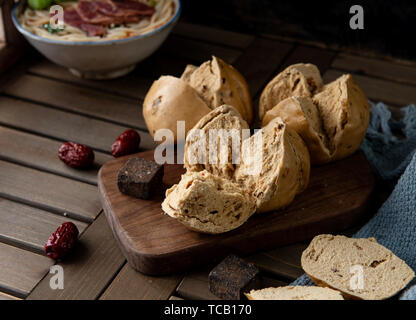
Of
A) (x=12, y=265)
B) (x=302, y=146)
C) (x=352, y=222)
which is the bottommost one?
(x=352, y=222)

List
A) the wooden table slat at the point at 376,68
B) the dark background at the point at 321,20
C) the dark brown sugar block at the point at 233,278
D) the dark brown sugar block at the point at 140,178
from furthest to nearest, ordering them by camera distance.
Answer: the dark background at the point at 321,20 < the wooden table slat at the point at 376,68 < the dark brown sugar block at the point at 140,178 < the dark brown sugar block at the point at 233,278

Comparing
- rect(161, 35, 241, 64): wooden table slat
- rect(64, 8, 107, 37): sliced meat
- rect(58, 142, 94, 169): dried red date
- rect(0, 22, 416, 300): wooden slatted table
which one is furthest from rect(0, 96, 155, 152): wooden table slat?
rect(161, 35, 241, 64): wooden table slat

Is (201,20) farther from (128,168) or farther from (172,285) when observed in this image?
(172,285)

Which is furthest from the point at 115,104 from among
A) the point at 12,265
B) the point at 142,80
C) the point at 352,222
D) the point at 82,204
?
the point at 352,222

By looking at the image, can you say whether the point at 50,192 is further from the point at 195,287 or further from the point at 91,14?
the point at 91,14

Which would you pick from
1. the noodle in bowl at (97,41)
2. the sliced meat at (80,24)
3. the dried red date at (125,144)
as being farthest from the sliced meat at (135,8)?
the dried red date at (125,144)

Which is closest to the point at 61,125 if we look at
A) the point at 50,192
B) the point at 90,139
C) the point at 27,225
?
the point at 90,139

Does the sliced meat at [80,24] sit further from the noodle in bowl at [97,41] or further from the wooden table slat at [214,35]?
the wooden table slat at [214,35]
